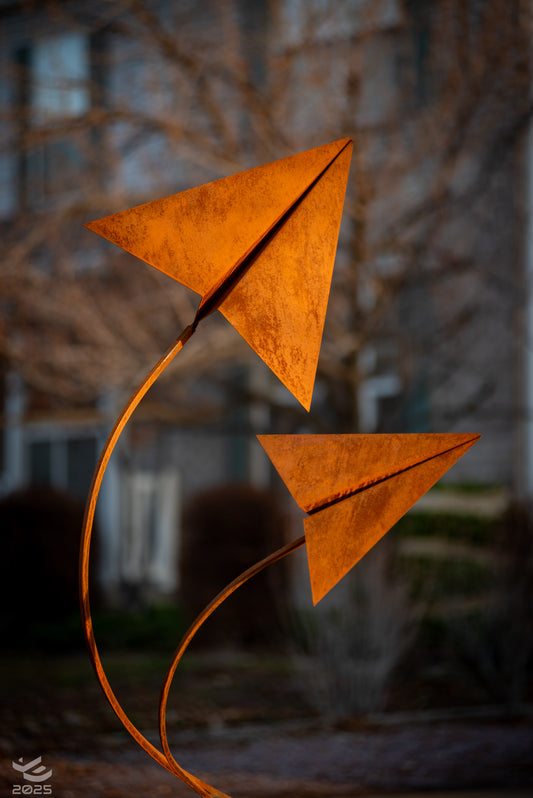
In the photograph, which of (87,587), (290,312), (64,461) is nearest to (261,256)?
(290,312)

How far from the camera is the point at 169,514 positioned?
11.3m

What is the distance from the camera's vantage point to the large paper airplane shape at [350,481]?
2596 mm

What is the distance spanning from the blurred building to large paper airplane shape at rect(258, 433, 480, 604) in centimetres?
377

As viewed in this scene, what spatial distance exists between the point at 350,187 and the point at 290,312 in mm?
4461

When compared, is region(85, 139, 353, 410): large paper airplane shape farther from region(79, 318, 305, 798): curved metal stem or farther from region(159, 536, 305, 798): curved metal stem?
region(159, 536, 305, 798): curved metal stem

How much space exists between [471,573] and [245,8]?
715cm

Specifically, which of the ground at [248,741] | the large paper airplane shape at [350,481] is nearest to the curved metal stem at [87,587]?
the large paper airplane shape at [350,481]

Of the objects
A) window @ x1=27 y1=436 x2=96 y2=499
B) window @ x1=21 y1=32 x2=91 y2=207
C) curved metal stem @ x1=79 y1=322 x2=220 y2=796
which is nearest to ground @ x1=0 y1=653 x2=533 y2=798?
curved metal stem @ x1=79 y1=322 x2=220 y2=796

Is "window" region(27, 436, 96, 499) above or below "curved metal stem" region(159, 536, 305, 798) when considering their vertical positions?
A: above

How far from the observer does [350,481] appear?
265cm

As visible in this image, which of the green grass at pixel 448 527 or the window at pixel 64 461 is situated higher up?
the window at pixel 64 461

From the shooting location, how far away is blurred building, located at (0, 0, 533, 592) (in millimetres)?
6316

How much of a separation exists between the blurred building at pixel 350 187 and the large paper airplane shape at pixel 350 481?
3.77 metres

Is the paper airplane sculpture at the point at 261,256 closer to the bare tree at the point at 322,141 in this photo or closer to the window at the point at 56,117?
the bare tree at the point at 322,141
